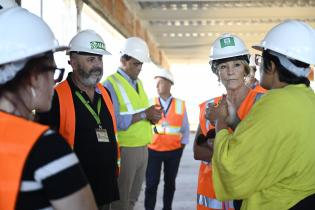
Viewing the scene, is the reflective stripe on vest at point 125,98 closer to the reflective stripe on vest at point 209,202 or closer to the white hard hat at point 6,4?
the reflective stripe on vest at point 209,202

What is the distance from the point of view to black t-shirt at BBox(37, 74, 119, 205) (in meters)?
3.36

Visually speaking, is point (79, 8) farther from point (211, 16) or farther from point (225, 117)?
point (211, 16)

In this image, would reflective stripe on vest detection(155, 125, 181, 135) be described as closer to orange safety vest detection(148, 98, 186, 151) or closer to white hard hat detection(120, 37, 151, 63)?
orange safety vest detection(148, 98, 186, 151)

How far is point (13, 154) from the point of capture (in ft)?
4.83

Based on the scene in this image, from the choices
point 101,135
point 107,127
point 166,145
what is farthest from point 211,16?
point 101,135

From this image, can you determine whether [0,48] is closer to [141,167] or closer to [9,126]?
[9,126]

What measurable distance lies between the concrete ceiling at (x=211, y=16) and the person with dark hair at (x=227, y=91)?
234 inches

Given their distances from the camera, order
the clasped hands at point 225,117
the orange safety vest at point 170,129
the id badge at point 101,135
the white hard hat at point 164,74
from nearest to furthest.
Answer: the clasped hands at point 225,117 < the id badge at point 101,135 < the orange safety vest at point 170,129 < the white hard hat at point 164,74

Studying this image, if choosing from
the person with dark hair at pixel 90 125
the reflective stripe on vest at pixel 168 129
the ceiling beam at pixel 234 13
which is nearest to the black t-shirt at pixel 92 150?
the person with dark hair at pixel 90 125

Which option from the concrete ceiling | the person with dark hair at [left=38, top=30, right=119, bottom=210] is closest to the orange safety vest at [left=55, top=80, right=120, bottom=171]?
the person with dark hair at [left=38, top=30, right=119, bottom=210]

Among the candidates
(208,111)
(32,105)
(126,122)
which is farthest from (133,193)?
(32,105)

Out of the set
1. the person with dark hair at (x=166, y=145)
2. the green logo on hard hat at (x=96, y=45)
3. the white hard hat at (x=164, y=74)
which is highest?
the green logo on hard hat at (x=96, y=45)

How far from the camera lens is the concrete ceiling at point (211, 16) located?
9547mm

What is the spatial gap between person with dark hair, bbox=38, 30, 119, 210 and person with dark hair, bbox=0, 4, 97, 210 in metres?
1.63
